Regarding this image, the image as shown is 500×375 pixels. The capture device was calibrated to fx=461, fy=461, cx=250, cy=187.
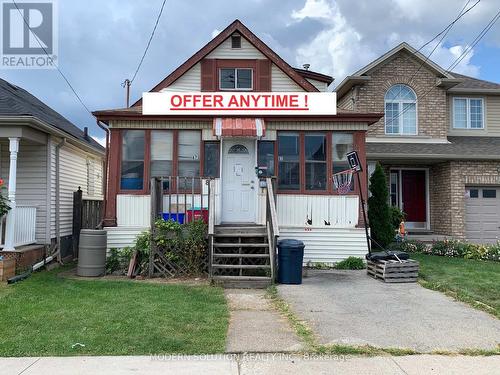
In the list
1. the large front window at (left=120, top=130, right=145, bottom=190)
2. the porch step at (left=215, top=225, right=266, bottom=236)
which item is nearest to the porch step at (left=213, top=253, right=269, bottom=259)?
the porch step at (left=215, top=225, right=266, bottom=236)

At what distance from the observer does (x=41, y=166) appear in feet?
39.2

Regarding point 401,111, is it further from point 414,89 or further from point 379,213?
point 379,213

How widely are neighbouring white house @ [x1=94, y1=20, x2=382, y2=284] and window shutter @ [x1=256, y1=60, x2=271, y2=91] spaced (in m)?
1.15

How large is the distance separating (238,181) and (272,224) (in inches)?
93.9

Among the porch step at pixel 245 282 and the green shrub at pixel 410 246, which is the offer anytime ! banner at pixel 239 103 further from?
the green shrub at pixel 410 246

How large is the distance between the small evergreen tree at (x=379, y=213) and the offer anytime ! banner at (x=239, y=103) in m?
2.73

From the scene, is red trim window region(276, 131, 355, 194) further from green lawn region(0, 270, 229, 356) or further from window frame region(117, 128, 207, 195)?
green lawn region(0, 270, 229, 356)

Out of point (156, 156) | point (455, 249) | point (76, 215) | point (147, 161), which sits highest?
point (156, 156)

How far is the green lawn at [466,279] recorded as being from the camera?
25.4 ft

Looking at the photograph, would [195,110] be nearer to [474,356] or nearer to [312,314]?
[312,314]

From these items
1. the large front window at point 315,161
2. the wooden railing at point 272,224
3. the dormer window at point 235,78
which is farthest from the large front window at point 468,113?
the wooden railing at point 272,224

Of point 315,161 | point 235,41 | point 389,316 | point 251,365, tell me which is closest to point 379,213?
point 315,161

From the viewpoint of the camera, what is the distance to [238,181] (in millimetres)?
11789

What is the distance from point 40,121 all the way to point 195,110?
12.0 ft
